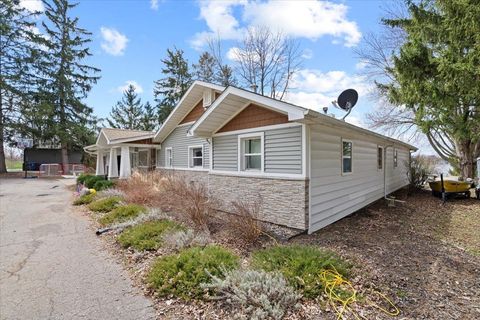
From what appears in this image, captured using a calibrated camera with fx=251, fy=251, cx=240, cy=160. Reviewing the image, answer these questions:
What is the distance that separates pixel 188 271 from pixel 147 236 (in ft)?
7.09

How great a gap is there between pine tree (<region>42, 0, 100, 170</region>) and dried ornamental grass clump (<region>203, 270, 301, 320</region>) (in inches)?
1057

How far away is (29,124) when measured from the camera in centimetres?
2330

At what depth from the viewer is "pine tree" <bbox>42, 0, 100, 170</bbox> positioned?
979 inches

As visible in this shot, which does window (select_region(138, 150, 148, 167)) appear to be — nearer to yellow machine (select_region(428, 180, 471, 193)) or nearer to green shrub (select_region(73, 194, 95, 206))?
green shrub (select_region(73, 194, 95, 206))

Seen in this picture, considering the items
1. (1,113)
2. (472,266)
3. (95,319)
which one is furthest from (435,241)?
(1,113)

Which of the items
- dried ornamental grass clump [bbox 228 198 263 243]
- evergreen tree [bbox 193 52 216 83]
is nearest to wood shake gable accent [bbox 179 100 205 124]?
dried ornamental grass clump [bbox 228 198 263 243]

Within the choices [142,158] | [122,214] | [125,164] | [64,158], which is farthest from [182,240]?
[64,158]

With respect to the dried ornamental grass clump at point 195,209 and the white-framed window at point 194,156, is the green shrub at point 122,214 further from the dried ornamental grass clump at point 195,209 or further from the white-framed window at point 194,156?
the white-framed window at point 194,156

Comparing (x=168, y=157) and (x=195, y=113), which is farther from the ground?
(x=195, y=113)

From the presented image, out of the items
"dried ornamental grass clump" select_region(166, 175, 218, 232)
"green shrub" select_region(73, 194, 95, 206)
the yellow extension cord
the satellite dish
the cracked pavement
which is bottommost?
the cracked pavement

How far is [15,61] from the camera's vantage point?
23.0 metres

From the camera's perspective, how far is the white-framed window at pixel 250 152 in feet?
24.2

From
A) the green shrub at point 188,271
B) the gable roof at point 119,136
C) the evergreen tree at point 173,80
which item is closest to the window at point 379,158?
the green shrub at point 188,271

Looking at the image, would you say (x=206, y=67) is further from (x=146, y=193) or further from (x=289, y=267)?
(x=289, y=267)
